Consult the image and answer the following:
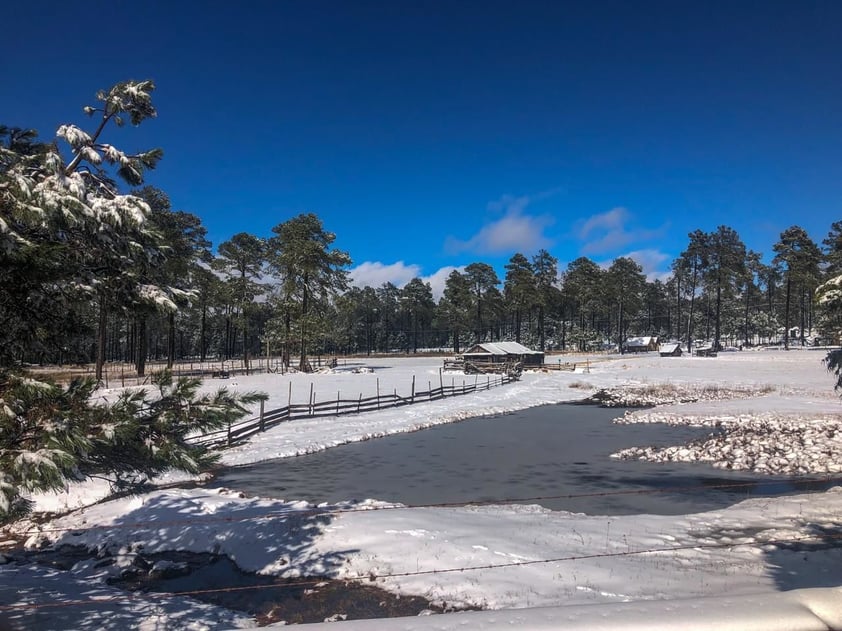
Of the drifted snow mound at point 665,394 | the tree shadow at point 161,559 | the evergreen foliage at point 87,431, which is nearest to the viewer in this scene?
the evergreen foliage at point 87,431

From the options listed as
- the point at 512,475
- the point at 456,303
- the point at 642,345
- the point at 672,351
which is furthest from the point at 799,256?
the point at 512,475

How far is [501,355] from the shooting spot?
64.1m

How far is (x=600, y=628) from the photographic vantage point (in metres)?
2.35

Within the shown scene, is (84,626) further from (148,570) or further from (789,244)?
(789,244)

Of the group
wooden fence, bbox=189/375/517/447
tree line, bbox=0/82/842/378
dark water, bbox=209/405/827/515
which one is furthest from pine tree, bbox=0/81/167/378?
wooden fence, bbox=189/375/517/447

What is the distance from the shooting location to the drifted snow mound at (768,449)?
55.3 feet

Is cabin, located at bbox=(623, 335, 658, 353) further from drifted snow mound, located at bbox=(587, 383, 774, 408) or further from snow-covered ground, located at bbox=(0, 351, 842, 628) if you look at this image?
snow-covered ground, located at bbox=(0, 351, 842, 628)

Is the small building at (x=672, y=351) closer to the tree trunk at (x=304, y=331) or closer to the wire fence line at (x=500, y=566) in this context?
the tree trunk at (x=304, y=331)

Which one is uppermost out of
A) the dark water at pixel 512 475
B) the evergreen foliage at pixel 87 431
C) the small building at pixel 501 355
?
the evergreen foliage at pixel 87 431

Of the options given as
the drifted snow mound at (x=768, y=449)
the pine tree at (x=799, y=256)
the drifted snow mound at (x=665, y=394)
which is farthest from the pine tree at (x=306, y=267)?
the pine tree at (x=799, y=256)

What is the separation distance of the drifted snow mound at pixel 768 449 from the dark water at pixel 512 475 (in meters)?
0.97

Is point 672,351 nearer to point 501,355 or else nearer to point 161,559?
point 501,355

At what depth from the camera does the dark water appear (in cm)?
1382

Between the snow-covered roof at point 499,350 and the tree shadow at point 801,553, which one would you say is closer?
the tree shadow at point 801,553
